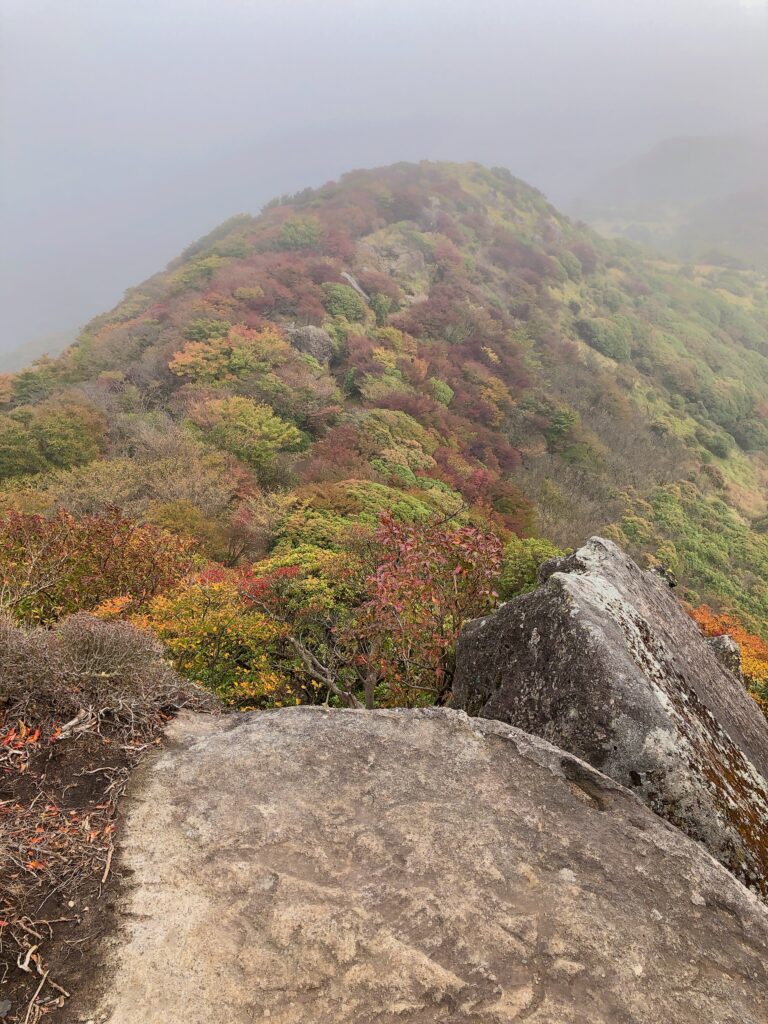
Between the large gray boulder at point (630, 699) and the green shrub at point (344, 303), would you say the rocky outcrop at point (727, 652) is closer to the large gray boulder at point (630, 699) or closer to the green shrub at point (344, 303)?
the large gray boulder at point (630, 699)

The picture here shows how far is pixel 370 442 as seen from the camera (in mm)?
21125

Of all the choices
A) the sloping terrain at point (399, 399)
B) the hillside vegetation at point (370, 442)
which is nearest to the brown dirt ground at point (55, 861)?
the hillside vegetation at point (370, 442)

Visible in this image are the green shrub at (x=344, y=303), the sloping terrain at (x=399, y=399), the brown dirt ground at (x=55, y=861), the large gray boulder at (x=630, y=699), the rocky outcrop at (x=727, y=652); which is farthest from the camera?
the green shrub at (x=344, y=303)

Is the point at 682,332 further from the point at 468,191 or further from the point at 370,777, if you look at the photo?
the point at 370,777

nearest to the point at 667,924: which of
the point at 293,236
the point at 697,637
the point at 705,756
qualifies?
the point at 705,756

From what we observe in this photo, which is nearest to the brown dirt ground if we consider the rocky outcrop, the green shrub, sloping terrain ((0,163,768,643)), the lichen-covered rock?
the rocky outcrop

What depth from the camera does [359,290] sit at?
35.4 meters

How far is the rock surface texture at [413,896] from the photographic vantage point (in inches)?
85.1

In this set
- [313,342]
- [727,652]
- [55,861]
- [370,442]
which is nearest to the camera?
[55,861]

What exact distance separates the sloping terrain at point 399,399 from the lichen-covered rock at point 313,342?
0.10 meters

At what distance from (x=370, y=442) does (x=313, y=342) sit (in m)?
9.50

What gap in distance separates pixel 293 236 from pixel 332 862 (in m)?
45.5

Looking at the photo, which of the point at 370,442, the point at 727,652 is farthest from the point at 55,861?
the point at 370,442

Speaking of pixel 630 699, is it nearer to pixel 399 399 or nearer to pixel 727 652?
pixel 727 652
